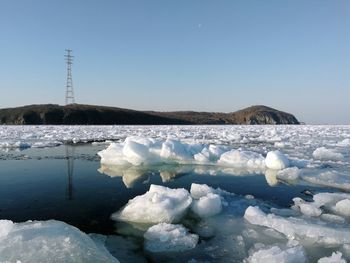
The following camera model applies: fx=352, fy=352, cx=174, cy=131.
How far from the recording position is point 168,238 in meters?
4.10

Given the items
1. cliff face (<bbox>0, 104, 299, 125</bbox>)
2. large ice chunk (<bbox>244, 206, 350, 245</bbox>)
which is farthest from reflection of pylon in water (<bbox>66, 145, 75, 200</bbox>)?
cliff face (<bbox>0, 104, 299, 125</bbox>)

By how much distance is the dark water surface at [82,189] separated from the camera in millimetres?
5047

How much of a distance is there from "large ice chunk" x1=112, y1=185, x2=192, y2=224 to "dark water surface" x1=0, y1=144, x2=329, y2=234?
30cm

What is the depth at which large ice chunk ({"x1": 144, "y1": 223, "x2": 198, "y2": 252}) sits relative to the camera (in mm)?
3906

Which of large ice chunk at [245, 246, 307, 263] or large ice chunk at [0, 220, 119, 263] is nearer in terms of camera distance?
large ice chunk at [0, 220, 119, 263]

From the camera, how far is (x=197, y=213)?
500 centimetres

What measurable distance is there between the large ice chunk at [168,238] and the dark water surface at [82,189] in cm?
58

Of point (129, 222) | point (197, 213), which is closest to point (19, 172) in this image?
point (129, 222)

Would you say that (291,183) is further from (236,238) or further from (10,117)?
(10,117)

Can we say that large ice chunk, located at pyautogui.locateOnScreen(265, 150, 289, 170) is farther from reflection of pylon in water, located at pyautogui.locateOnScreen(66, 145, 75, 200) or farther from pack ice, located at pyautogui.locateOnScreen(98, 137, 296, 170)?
reflection of pylon in water, located at pyautogui.locateOnScreen(66, 145, 75, 200)

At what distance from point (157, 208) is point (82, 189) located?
2.45 meters

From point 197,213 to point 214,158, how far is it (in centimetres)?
526

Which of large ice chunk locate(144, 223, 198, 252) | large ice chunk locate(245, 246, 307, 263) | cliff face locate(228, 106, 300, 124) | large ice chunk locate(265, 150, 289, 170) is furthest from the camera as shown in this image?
cliff face locate(228, 106, 300, 124)

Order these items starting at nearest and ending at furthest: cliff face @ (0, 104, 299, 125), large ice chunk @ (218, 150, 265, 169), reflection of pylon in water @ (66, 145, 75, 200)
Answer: reflection of pylon in water @ (66, 145, 75, 200) < large ice chunk @ (218, 150, 265, 169) < cliff face @ (0, 104, 299, 125)
